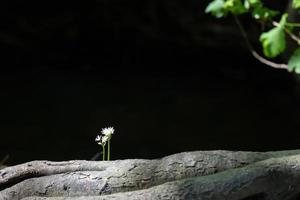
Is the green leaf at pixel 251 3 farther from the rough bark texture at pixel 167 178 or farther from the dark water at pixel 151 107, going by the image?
the dark water at pixel 151 107

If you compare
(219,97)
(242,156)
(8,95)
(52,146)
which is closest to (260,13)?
A: (242,156)

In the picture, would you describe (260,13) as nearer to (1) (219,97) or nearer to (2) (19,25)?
(1) (219,97)

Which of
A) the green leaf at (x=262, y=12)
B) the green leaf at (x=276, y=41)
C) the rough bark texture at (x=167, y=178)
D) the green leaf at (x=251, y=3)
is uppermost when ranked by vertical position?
the green leaf at (x=251, y=3)

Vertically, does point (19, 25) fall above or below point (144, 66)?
above

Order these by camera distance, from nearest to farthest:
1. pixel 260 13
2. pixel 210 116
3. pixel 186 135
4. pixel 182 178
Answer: pixel 182 178 < pixel 260 13 < pixel 186 135 < pixel 210 116

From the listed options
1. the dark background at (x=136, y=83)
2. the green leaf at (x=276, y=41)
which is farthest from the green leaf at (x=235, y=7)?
the dark background at (x=136, y=83)

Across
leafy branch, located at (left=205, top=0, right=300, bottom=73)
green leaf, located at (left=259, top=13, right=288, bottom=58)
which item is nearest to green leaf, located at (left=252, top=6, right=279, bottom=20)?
leafy branch, located at (left=205, top=0, right=300, bottom=73)

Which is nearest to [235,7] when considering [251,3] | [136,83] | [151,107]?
[251,3]
